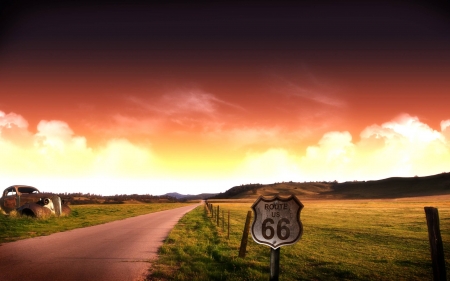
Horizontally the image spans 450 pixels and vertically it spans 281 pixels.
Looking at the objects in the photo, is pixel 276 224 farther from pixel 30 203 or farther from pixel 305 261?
pixel 30 203

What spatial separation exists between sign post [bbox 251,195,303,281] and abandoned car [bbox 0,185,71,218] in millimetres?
22440

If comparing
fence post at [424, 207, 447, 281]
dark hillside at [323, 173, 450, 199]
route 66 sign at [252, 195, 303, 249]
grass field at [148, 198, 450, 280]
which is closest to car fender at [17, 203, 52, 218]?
grass field at [148, 198, 450, 280]

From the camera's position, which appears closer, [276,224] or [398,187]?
[276,224]

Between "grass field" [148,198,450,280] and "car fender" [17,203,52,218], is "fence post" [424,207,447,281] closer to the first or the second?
"grass field" [148,198,450,280]

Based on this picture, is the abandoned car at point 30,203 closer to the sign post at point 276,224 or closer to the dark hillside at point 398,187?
the sign post at point 276,224

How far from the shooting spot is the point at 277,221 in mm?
5660

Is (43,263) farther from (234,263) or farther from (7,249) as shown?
(234,263)

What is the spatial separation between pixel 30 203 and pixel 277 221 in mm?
24047

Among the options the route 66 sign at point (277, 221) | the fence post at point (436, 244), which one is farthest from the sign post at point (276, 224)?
the fence post at point (436, 244)

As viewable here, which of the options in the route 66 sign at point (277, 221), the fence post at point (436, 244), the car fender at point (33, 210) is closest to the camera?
the fence post at point (436, 244)

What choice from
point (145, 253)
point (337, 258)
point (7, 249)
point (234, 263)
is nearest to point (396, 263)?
point (337, 258)

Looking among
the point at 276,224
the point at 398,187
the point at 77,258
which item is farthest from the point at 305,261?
the point at 398,187

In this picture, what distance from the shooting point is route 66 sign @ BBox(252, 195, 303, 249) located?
5492 millimetres

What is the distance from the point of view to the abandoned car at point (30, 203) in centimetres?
2287
